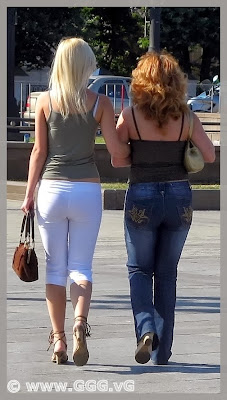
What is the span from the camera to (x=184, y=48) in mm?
54188

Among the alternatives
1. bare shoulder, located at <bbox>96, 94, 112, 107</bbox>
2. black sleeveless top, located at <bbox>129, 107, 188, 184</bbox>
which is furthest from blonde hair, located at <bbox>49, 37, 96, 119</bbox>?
black sleeveless top, located at <bbox>129, 107, 188, 184</bbox>

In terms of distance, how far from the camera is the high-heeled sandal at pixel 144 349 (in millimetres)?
5477

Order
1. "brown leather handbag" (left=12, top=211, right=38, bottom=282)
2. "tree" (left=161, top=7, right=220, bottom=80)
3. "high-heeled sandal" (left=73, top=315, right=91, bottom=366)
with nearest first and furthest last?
"high-heeled sandal" (left=73, top=315, right=91, bottom=366) < "brown leather handbag" (left=12, top=211, right=38, bottom=282) < "tree" (left=161, top=7, right=220, bottom=80)

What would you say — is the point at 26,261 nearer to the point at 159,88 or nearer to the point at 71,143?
the point at 71,143

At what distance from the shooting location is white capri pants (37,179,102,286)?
5594 mm

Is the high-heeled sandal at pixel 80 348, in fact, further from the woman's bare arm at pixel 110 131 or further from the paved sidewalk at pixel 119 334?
the woman's bare arm at pixel 110 131

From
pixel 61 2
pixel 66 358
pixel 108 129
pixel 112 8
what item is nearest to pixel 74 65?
pixel 108 129

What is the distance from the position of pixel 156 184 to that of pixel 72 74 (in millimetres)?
766

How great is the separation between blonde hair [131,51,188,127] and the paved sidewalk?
1.40m

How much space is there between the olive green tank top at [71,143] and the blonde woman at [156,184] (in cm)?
19

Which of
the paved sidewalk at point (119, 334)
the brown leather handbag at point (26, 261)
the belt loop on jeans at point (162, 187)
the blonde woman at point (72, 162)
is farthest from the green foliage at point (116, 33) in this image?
the belt loop on jeans at point (162, 187)

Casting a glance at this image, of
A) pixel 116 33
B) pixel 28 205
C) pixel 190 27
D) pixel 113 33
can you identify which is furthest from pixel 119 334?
pixel 116 33

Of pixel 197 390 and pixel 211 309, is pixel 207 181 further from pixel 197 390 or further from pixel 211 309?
pixel 197 390

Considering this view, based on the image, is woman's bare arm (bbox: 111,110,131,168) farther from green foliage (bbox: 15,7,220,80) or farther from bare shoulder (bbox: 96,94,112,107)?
green foliage (bbox: 15,7,220,80)
